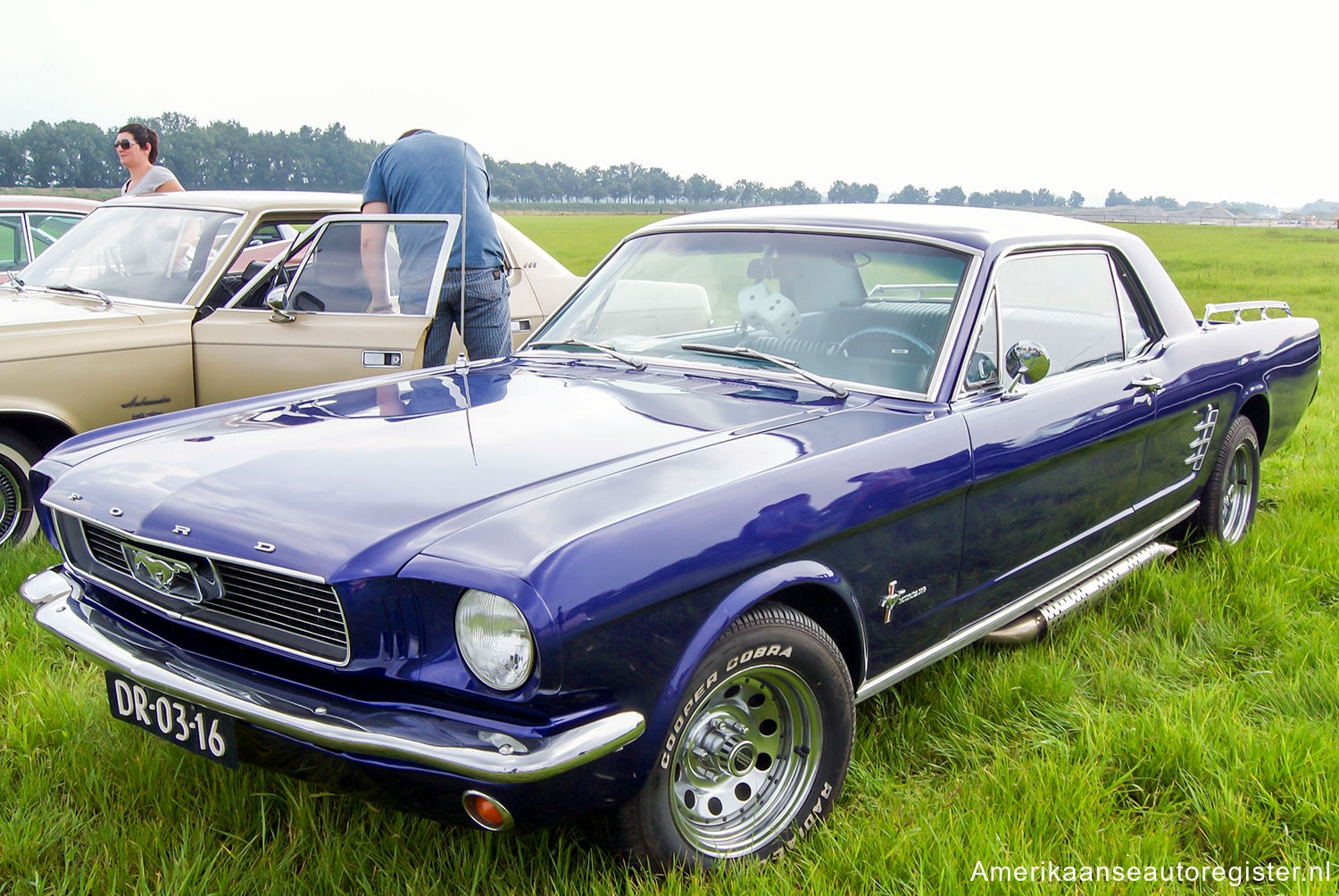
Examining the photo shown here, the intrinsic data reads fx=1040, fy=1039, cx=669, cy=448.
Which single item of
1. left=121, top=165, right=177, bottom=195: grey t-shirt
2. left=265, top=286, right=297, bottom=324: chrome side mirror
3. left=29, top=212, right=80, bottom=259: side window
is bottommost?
left=265, top=286, right=297, bottom=324: chrome side mirror

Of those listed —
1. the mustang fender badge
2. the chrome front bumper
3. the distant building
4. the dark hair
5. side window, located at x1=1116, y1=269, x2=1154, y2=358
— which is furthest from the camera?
the distant building

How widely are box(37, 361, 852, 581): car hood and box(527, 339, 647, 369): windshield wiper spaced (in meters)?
0.06

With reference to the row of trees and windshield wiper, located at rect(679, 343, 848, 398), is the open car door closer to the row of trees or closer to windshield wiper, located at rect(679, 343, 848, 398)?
windshield wiper, located at rect(679, 343, 848, 398)

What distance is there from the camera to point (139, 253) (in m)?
5.12

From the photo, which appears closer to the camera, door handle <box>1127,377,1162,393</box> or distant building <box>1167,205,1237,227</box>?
door handle <box>1127,377,1162,393</box>

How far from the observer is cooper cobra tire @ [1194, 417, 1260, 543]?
4215 millimetres

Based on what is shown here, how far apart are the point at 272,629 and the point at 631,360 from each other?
1530 millimetres

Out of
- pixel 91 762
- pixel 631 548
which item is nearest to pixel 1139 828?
pixel 631 548

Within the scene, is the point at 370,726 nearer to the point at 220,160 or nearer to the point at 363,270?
the point at 363,270

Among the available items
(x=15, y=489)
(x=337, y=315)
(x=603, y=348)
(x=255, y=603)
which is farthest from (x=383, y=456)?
(x=15, y=489)

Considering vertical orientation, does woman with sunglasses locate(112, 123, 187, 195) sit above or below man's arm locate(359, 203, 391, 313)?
above

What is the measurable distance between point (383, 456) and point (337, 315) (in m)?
2.38

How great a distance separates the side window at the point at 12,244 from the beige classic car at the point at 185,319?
236 cm

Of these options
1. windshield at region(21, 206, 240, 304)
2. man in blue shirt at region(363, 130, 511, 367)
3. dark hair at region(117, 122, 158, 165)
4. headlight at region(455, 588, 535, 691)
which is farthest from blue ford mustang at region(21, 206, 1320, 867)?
dark hair at region(117, 122, 158, 165)
